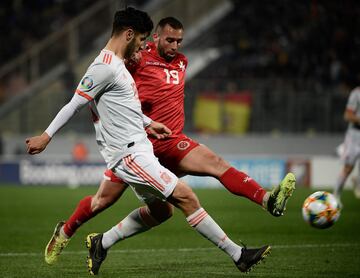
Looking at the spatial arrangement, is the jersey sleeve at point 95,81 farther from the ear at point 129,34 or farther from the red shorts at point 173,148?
the red shorts at point 173,148

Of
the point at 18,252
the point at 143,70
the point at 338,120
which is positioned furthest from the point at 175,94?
the point at 338,120

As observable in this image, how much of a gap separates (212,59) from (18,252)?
61.7 ft

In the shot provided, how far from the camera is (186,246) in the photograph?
1002 cm

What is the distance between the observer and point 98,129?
7039 millimetres

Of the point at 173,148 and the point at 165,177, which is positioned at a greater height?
the point at 165,177

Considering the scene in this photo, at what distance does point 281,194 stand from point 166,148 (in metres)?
1.36

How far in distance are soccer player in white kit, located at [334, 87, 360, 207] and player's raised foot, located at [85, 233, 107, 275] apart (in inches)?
321

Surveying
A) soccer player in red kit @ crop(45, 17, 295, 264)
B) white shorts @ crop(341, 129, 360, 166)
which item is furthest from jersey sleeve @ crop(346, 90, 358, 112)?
soccer player in red kit @ crop(45, 17, 295, 264)

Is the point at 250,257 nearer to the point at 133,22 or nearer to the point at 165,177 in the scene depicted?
the point at 165,177

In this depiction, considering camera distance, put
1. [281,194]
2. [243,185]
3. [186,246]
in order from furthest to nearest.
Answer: [186,246]
[243,185]
[281,194]

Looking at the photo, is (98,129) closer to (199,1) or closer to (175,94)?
(175,94)

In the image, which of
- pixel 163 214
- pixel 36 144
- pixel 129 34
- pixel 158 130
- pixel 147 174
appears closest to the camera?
pixel 36 144

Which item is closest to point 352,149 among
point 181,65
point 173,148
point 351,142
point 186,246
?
point 351,142

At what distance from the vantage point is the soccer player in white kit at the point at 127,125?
22.3 ft
